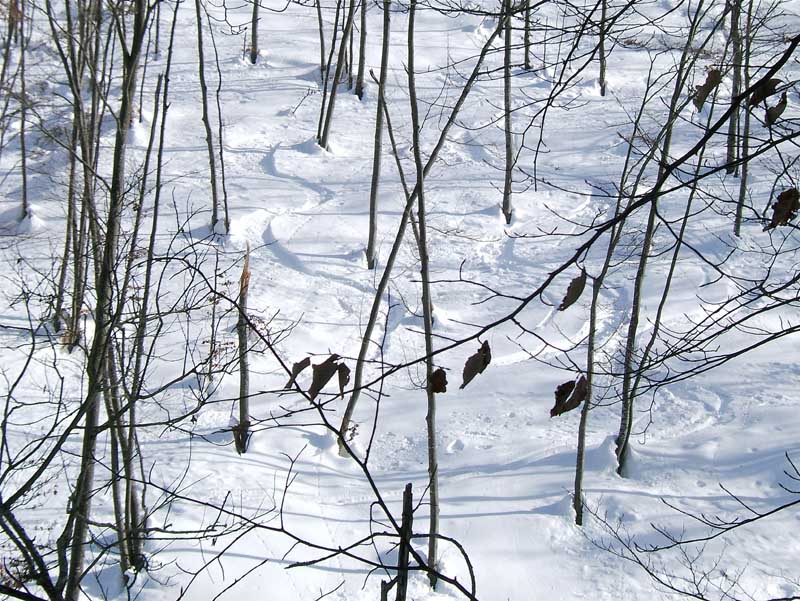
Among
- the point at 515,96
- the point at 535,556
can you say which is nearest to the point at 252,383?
the point at 535,556

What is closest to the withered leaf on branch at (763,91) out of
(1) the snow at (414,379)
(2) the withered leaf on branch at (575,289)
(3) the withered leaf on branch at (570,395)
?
(2) the withered leaf on branch at (575,289)

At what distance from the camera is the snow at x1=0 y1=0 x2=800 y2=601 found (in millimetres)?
9938

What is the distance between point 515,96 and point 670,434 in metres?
13.7

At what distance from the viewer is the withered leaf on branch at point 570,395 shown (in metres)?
2.02

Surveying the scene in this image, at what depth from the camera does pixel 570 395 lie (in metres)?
2.12

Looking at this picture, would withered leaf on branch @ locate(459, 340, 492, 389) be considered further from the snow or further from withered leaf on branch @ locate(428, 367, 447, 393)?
the snow

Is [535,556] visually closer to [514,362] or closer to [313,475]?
[313,475]

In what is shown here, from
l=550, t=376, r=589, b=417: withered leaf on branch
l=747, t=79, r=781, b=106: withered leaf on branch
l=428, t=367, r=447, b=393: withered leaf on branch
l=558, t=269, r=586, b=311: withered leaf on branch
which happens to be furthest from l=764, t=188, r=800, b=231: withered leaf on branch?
l=428, t=367, r=447, b=393: withered leaf on branch

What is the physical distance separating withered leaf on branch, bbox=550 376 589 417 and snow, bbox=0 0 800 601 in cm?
244

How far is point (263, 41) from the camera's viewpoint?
87.8ft

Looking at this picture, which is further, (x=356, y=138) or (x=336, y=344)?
(x=356, y=138)

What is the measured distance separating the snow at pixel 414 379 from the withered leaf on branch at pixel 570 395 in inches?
96.2

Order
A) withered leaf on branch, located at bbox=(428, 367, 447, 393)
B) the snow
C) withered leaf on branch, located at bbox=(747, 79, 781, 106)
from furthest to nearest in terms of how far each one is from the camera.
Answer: the snow, withered leaf on branch, located at bbox=(747, 79, 781, 106), withered leaf on branch, located at bbox=(428, 367, 447, 393)

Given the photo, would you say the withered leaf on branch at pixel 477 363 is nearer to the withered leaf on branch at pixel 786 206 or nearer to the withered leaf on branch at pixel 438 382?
the withered leaf on branch at pixel 438 382
